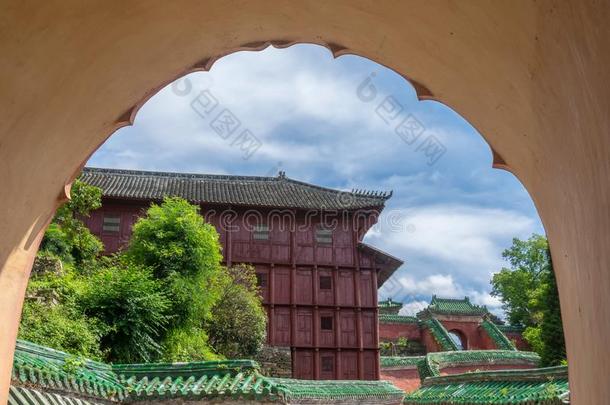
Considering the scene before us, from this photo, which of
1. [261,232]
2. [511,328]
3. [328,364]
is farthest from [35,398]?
[511,328]

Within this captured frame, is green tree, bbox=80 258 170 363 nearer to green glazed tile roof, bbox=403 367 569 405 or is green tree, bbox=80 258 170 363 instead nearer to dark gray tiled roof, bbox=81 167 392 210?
green glazed tile roof, bbox=403 367 569 405

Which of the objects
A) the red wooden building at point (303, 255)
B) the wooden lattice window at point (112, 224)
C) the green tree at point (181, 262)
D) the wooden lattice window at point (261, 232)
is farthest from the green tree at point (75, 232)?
the wooden lattice window at point (261, 232)

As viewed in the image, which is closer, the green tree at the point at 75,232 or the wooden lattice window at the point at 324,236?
the green tree at the point at 75,232

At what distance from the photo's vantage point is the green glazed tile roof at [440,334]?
102 ft

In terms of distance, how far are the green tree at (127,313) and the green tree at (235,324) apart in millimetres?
4467

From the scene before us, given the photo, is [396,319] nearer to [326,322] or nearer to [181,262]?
[326,322]

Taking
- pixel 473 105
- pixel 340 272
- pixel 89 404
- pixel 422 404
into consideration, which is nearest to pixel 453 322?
pixel 340 272

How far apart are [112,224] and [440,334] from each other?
17778mm

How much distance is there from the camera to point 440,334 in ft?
105

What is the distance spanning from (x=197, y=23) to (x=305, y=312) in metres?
21.2

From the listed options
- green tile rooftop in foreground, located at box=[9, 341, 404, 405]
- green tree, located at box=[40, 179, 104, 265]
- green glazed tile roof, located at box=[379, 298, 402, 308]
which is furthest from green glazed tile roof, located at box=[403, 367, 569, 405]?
green glazed tile roof, located at box=[379, 298, 402, 308]

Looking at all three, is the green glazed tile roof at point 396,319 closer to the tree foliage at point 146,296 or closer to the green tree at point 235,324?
the tree foliage at point 146,296

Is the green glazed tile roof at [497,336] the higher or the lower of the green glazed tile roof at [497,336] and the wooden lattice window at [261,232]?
the lower

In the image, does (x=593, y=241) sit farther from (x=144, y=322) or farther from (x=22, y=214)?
(x=144, y=322)
